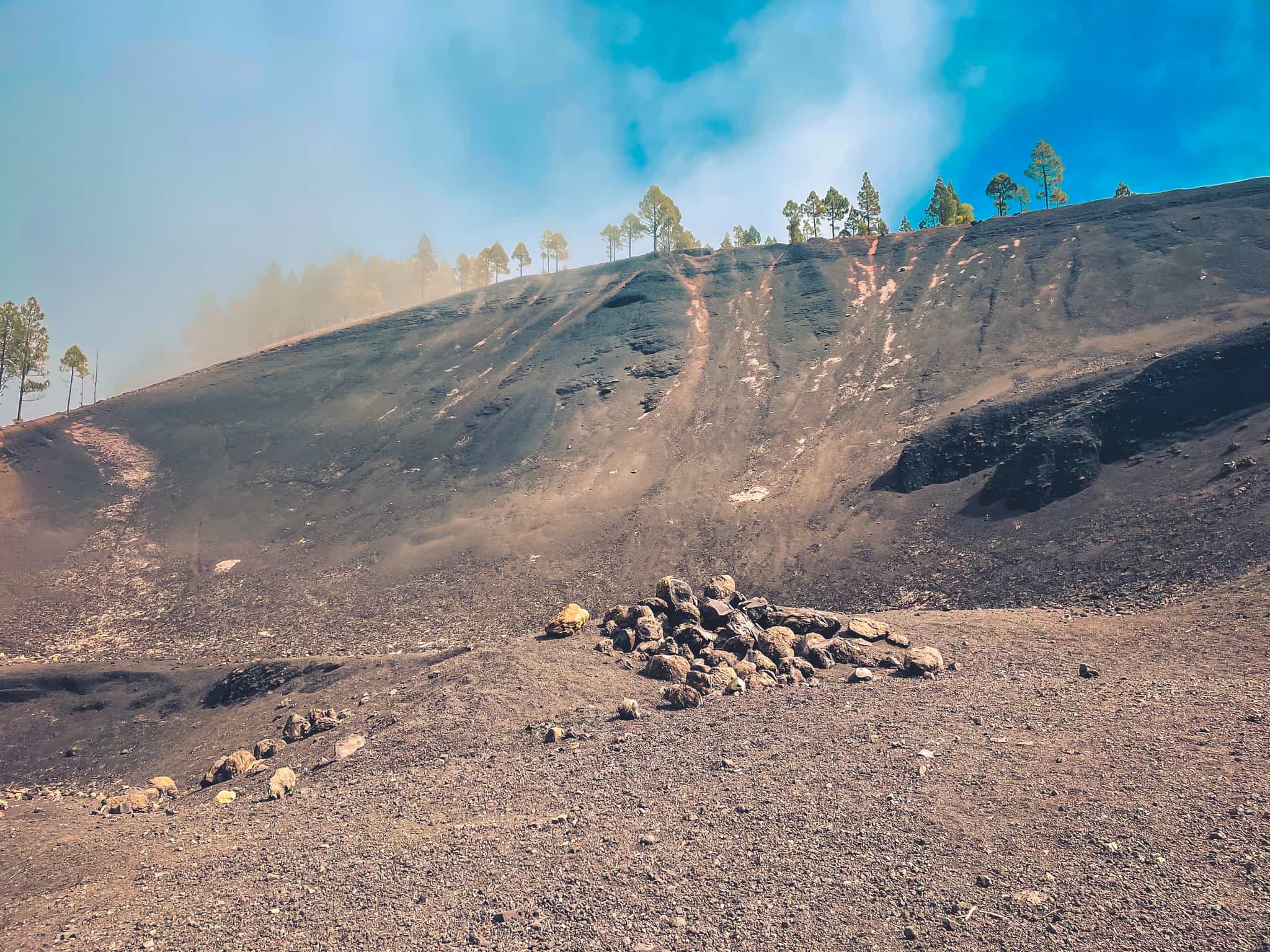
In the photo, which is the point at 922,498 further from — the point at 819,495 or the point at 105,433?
the point at 105,433

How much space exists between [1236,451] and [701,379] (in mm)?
29556

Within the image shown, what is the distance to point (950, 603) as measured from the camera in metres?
18.9

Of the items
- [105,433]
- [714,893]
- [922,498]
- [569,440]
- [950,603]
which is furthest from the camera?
[105,433]

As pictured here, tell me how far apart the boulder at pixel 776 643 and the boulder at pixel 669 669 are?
197 centimetres

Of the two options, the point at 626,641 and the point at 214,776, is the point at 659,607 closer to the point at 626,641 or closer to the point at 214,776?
the point at 626,641

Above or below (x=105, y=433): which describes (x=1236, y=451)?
below

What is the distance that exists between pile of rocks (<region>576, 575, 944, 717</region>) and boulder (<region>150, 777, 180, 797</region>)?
9.55 m

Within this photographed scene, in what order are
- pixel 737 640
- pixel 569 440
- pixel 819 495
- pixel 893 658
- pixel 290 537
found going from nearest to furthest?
1. pixel 893 658
2. pixel 737 640
3. pixel 819 495
4. pixel 290 537
5. pixel 569 440

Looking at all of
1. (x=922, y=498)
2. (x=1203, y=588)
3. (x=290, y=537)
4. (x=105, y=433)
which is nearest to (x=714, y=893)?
(x=1203, y=588)

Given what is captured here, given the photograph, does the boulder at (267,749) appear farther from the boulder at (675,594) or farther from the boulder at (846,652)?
the boulder at (846,652)

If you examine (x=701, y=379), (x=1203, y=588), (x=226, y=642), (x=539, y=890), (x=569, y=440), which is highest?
(x=701, y=379)

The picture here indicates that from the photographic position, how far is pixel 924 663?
12.4 meters

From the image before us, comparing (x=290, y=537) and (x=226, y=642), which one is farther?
(x=290, y=537)

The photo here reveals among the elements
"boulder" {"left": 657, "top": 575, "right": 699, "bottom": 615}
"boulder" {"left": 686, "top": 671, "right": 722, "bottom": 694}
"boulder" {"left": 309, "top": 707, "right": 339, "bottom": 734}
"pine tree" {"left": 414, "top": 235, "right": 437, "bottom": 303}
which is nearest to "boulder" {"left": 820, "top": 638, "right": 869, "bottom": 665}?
"boulder" {"left": 686, "top": 671, "right": 722, "bottom": 694}
